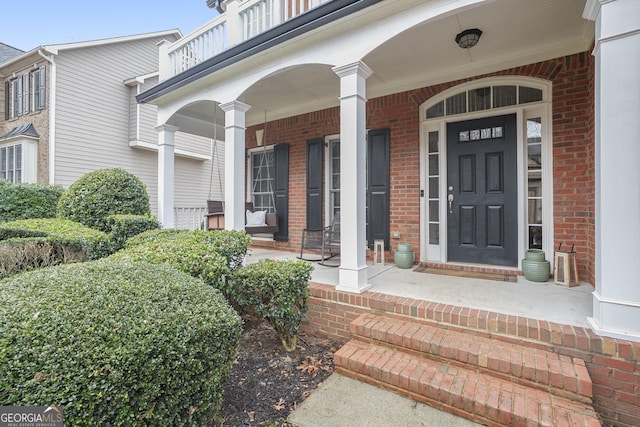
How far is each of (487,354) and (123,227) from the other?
476 centimetres

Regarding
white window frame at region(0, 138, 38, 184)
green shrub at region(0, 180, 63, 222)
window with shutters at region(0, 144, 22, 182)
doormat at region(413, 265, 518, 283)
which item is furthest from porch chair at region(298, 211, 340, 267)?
window with shutters at region(0, 144, 22, 182)

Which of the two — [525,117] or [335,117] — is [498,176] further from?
[335,117]

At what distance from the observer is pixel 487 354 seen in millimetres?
2115

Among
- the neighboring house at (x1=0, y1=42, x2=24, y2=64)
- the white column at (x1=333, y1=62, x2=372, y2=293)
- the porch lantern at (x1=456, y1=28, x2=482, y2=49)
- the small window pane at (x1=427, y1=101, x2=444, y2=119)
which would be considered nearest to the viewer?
the white column at (x1=333, y1=62, x2=372, y2=293)

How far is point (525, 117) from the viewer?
373 cm

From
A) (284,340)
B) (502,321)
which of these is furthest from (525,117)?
(284,340)

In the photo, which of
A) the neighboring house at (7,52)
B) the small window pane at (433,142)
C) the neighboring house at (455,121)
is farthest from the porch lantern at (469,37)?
the neighboring house at (7,52)

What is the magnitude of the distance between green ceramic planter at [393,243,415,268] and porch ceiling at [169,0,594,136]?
7.35 ft

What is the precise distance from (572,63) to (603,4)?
169 cm

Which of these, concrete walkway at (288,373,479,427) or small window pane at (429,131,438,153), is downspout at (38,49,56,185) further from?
concrete walkway at (288,373,479,427)

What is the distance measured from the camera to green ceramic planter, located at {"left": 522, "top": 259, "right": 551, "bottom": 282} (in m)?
3.34

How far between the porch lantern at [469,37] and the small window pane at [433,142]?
1.20 meters

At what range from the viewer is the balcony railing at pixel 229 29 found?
3.89 meters

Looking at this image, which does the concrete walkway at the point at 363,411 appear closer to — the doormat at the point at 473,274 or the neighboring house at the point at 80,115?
the doormat at the point at 473,274
